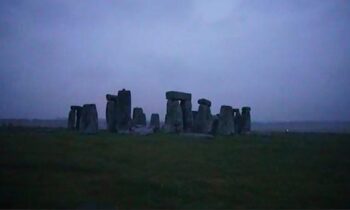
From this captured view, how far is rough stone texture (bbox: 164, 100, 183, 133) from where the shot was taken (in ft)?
106

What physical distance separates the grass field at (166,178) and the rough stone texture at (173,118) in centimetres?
1329

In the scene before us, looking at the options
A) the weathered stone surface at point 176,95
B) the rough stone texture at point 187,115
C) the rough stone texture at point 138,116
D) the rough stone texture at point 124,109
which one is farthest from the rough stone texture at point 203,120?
the rough stone texture at point 138,116

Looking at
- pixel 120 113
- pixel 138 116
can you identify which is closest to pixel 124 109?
pixel 120 113

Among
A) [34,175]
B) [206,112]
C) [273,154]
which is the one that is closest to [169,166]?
[34,175]

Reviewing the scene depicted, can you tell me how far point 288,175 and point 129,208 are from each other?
6651mm

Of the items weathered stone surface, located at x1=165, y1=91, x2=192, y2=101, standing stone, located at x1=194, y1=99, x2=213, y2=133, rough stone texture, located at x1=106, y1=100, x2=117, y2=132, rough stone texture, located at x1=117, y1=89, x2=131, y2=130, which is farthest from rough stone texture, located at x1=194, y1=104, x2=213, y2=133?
rough stone texture, located at x1=106, y1=100, x2=117, y2=132

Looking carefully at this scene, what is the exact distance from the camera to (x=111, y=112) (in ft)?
106

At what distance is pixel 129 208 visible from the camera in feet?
30.4

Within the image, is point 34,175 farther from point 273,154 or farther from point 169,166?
point 273,154

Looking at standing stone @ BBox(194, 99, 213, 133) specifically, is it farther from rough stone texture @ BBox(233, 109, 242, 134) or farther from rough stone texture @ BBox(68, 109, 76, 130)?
rough stone texture @ BBox(68, 109, 76, 130)

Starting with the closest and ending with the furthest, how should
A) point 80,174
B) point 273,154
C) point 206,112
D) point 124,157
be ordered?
1. point 80,174
2. point 124,157
3. point 273,154
4. point 206,112

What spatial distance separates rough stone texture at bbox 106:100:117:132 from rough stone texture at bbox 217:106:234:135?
360 inches

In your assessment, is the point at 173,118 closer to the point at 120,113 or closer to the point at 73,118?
the point at 120,113

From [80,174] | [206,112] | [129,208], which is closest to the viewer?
[129,208]
